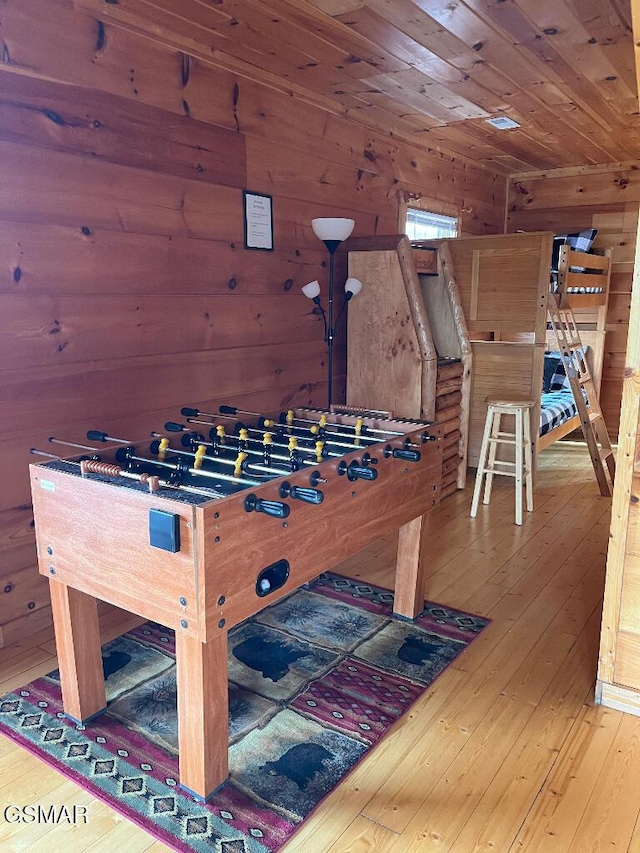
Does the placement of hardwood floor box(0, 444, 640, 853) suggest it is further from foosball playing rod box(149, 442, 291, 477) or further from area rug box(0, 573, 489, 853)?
foosball playing rod box(149, 442, 291, 477)

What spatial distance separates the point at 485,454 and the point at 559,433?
1.13 metres

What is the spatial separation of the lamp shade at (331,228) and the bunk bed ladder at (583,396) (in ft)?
5.50

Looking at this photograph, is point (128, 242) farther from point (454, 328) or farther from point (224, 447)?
point (454, 328)

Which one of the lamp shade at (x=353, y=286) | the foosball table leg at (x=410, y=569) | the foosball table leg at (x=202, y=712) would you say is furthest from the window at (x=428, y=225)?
the foosball table leg at (x=202, y=712)

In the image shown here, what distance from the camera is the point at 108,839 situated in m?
1.66

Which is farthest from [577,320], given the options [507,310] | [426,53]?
[426,53]

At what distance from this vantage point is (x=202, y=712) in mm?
1729

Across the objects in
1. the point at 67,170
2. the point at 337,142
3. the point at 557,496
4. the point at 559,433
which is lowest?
the point at 557,496

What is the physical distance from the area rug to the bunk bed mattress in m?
2.30

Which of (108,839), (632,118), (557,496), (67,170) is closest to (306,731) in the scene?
(108,839)

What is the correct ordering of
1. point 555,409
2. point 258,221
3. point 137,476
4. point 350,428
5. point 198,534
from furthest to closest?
point 555,409 → point 258,221 → point 350,428 → point 137,476 → point 198,534

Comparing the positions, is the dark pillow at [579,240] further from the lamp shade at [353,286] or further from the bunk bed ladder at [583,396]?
the lamp shade at [353,286]

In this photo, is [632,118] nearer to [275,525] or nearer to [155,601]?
[275,525]

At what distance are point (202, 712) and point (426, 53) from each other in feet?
9.96
